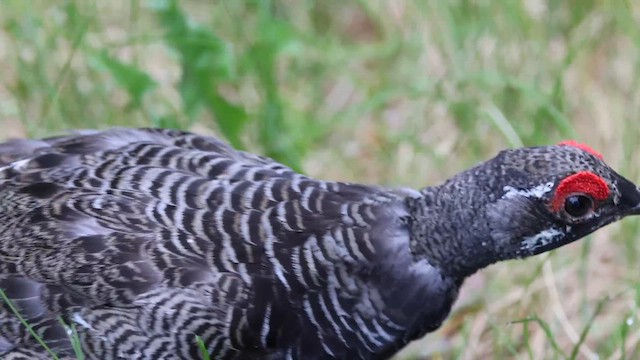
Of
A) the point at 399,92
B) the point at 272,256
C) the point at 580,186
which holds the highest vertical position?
the point at 399,92

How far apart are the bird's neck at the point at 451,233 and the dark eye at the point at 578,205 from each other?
30 cm

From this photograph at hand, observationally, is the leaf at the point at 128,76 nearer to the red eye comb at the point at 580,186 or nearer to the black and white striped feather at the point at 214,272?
the black and white striped feather at the point at 214,272

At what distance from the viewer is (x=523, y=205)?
3.56m

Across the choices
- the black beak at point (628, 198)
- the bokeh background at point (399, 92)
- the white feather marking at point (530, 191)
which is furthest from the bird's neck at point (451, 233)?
the bokeh background at point (399, 92)

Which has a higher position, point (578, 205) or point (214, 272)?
point (214, 272)

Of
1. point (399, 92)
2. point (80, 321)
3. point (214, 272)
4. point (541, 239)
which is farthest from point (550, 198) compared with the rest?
point (399, 92)

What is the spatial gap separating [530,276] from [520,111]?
4.39 ft

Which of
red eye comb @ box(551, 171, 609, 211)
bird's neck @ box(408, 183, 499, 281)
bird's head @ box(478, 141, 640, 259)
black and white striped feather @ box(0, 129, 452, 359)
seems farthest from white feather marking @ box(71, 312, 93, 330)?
red eye comb @ box(551, 171, 609, 211)

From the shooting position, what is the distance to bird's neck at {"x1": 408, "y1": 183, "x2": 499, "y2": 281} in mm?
3652

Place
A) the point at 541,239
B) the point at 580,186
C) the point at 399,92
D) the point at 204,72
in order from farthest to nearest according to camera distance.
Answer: the point at 399,92 < the point at 204,72 < the point at 541,239 < the point at 580,186

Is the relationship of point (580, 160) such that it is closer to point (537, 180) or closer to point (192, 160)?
point (537, 180)

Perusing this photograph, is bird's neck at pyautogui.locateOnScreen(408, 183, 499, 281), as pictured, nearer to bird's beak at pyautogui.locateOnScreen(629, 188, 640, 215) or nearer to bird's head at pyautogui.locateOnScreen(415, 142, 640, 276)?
bird's head at pyautogui.locateOnScreen(415, 142, 640, 276)

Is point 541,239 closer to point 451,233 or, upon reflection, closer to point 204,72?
point 451,233

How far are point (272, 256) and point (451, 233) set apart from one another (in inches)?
26.5
